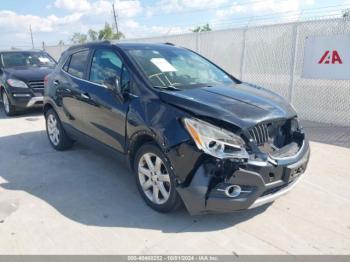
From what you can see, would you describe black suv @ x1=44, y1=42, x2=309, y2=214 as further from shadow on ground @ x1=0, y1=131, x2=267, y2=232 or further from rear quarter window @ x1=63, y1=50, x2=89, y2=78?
shadow on ground @ x1=0, y1=131, x2=267, y2=232

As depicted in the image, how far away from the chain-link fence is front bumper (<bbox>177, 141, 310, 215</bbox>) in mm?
4680

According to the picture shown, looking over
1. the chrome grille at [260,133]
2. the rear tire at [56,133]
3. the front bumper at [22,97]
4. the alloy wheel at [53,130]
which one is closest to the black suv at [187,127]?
the chrome grille at [260,133]

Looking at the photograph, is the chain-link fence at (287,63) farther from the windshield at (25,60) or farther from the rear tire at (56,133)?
the windshield at (25,60)

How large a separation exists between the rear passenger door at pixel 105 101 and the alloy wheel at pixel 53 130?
122 cm

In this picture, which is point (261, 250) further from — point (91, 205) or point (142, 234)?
point (91, 205)

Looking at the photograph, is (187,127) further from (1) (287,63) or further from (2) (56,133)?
(1) (287,63)

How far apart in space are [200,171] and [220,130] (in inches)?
15.8

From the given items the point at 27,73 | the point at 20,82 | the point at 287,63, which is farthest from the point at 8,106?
the point at 287,63

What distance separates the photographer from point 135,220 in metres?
3.22

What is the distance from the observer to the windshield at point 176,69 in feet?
11.8

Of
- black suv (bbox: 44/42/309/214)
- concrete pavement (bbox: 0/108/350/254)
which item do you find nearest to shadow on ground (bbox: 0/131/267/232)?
concrete pavement (bbox: 0/108/350/254)

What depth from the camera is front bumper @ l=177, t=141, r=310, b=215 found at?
275 cm

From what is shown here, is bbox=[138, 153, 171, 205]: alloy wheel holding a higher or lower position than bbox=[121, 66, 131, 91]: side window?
lower

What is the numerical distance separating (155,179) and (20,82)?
255 inches
